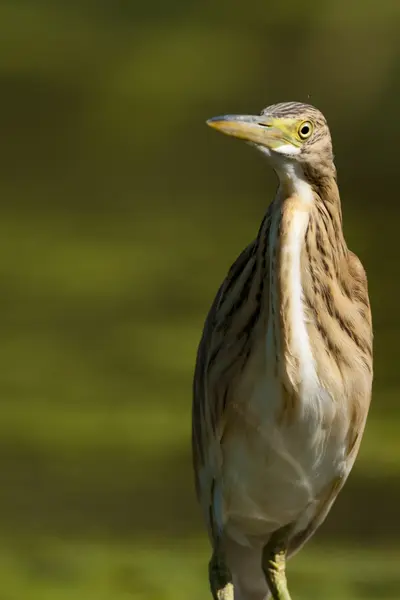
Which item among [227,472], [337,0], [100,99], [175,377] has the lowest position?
[175,377]

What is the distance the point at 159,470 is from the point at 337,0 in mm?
1405

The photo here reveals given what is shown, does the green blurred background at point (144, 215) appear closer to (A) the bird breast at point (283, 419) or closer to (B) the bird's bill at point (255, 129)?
(A) the bird breast at point (283, 419)

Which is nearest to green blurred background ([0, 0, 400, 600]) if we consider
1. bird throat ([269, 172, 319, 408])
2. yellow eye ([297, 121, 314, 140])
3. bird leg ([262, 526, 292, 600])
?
bird leg ([262, 526, 292, 600])

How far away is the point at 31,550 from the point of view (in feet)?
8.34

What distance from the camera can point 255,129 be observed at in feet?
3.38

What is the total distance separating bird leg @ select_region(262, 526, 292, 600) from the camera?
131cm

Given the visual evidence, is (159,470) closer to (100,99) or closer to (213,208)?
(213,208)

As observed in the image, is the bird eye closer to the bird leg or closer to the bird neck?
the bird neck

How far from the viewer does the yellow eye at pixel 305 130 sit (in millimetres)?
1055

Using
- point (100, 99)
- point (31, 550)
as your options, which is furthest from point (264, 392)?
point (100, 99)

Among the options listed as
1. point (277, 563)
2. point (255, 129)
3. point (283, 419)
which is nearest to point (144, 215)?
point (277, 563)

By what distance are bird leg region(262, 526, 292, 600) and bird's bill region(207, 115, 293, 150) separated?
422 mm

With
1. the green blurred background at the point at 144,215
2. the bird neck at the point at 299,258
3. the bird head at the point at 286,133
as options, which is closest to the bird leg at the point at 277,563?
the bird neck at the point at 299,258

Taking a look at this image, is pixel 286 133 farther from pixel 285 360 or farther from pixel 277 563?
pixel 277 563
